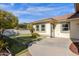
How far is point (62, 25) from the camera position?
5020 mm

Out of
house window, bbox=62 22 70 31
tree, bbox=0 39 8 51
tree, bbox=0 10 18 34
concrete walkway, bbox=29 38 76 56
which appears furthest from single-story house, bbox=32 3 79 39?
tree, bbox=0 39 8 51

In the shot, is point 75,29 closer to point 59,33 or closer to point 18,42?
point 59,33

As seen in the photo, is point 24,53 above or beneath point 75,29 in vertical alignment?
beneath

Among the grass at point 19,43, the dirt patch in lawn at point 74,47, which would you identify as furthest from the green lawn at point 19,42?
→ the dirt patch in lawn at point 74,47

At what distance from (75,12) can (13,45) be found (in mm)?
1355

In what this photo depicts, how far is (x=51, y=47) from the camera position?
4.96 m

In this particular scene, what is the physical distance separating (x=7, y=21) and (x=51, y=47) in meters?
0.99

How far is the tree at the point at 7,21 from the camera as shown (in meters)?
4.92

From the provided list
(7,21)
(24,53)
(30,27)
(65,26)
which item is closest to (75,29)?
(65,26)

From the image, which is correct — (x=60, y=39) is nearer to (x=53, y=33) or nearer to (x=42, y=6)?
(x=53, y=33)

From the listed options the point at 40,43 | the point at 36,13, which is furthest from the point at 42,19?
the point at 40,43

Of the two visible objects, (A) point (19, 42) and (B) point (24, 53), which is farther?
(A) point (19, 42)

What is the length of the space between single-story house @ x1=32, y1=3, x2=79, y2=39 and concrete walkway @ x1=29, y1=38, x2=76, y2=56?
0.12 m

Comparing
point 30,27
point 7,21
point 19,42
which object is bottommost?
point 19,42
